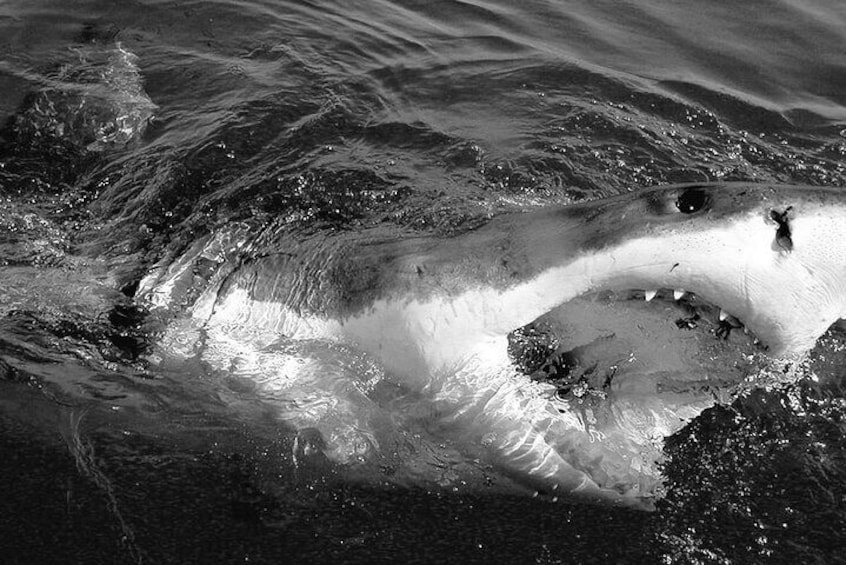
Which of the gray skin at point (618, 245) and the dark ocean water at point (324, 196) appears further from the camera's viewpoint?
the dark ocean water at point (324, 196)

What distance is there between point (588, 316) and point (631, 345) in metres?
0.14

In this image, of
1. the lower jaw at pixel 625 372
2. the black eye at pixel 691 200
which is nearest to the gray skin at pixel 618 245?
the black eye at pixel 691 200

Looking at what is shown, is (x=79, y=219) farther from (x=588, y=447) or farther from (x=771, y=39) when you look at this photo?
(x=771, y=39)

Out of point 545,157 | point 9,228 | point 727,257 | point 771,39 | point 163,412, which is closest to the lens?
point 727,257

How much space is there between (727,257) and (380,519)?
1068 millimetres

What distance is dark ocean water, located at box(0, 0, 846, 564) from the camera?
2.47 metres

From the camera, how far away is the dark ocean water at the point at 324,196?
2473 mm

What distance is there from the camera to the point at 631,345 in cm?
243

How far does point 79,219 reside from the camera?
393cm

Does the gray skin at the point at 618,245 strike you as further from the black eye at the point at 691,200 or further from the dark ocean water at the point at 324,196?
the dark ocean water at the point at 324,196

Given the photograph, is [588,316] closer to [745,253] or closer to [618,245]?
[618,245]

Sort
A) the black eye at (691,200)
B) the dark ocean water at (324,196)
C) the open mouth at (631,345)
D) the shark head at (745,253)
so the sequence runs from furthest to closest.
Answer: the dark ocean water at (324,196) < the open mouth at (631,345) < the black eye at (691,200) < the shark head at (745,253)

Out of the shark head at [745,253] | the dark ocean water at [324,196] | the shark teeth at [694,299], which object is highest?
the shark head at [745,253]

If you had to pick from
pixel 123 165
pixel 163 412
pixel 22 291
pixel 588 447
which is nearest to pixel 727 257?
pixel 588 447
